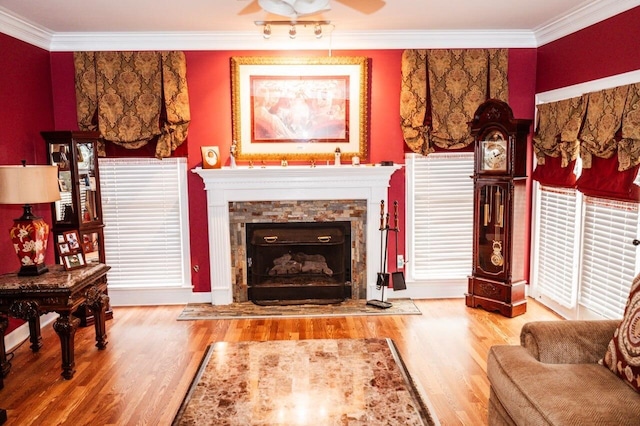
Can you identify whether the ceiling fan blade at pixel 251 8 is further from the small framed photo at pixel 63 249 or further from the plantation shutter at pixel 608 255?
the plantation shutter at pixel 608 255

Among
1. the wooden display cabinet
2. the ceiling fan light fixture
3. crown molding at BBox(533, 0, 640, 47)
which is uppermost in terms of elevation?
crown molding at BBox(533, 0, 640, 47)

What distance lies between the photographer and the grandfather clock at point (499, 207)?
15.3 feet

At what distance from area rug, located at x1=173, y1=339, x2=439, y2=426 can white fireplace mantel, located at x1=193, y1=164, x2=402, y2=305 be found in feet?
3.95

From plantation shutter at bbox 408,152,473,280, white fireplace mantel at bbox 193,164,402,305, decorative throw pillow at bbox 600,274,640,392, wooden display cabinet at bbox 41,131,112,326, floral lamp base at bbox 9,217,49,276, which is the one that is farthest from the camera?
plantation shutter at bbox 408,152,473,280

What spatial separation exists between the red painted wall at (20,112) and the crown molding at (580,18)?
15.9ft

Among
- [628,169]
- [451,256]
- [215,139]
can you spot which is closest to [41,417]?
[215,139]

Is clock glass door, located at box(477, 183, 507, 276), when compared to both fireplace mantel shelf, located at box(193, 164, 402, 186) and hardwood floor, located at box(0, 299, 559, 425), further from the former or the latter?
fireplace mantel shelf, located at box(193, 164, 402, 186)

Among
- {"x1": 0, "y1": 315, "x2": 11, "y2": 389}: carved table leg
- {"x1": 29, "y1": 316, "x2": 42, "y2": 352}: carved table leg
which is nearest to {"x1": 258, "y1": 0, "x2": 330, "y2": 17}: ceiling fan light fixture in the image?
{"x1": 0, "y1": 315, "x2": 11, "y2": 389}: carved table leg

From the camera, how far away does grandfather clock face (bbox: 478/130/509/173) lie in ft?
15.5

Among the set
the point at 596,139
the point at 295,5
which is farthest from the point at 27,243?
the point at 596,139

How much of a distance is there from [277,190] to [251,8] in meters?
1.79

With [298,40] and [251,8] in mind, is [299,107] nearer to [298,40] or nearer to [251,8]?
[298,40]

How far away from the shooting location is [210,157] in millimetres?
5008

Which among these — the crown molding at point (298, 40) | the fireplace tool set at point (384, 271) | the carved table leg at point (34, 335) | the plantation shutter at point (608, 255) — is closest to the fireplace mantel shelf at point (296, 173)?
the fireplace tool set at point (384, 271)
